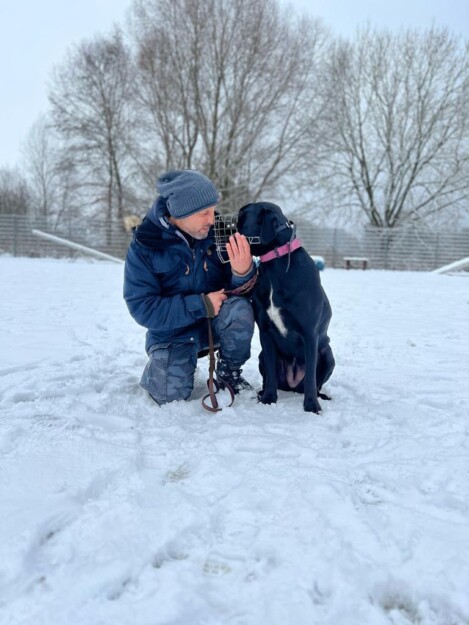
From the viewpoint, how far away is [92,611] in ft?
2.80

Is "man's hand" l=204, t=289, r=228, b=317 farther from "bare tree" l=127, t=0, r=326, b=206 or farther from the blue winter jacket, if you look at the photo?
"bare tree" l=127, t=0, r=326, b=206

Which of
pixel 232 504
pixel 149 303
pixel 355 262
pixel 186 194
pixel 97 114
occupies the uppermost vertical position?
pixel 97 114

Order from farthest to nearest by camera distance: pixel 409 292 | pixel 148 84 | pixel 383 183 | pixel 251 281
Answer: pixel 383 183, pixel 148 84, pixel 409 292, pixel 251 281

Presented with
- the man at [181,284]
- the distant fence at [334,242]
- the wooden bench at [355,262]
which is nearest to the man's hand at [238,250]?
the man at [181,284]

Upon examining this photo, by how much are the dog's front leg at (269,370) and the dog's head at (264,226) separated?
1.25ft

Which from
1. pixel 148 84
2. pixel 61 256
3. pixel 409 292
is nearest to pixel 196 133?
pixel 148 84

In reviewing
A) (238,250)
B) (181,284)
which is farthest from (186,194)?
(181,284)

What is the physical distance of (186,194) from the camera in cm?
190

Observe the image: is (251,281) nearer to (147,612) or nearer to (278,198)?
(147,612)

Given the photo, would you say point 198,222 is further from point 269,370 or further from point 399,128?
point 399,128

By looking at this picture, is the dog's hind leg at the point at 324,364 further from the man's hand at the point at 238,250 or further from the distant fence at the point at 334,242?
the distant fence at the point at 334,242

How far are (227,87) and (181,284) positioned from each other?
14.2 metres

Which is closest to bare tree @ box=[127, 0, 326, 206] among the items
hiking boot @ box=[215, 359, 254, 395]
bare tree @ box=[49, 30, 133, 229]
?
bare tree @ box=[49, 30, 133, 229]

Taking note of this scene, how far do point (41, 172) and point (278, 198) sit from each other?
14497 millimetres
